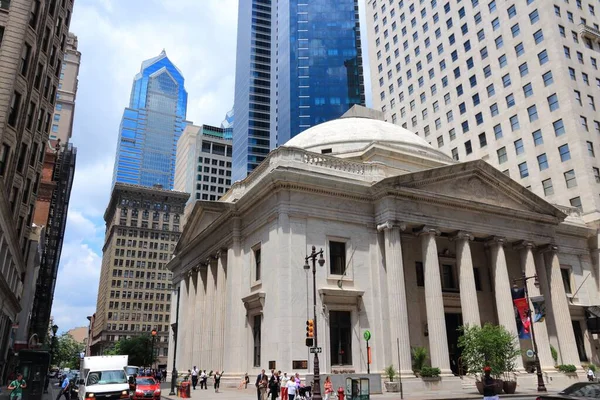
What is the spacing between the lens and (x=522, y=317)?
29.4 meters

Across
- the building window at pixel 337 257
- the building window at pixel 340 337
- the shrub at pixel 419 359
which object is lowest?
the shrub at pixel 419 359

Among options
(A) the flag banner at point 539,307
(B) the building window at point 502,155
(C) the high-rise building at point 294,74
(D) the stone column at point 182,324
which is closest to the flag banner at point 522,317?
(A) the flag banner at point 539,307

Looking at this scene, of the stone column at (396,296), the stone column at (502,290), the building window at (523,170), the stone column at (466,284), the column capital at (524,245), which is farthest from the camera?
the building window at (523,170)

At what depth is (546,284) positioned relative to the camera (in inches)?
1406

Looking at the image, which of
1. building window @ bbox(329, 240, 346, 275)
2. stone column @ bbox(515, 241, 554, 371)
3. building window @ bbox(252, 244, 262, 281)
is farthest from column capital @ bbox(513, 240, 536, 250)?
building window @ bbox(252, 244, 262, 281)

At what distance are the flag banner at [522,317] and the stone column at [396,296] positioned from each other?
7.04 meters

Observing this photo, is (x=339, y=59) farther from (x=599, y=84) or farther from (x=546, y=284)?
(x=546, y=284)

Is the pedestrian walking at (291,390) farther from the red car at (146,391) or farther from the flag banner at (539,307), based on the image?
the flag banner at (539,307)

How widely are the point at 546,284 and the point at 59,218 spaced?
91.7 m

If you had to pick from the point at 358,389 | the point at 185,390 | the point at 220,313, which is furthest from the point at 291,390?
the point at 220,313

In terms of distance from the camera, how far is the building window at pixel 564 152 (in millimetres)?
45250

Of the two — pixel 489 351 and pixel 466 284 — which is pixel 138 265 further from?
pixel 489 351

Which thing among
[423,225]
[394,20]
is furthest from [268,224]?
[394,20]

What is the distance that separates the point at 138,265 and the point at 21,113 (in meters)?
97.5
